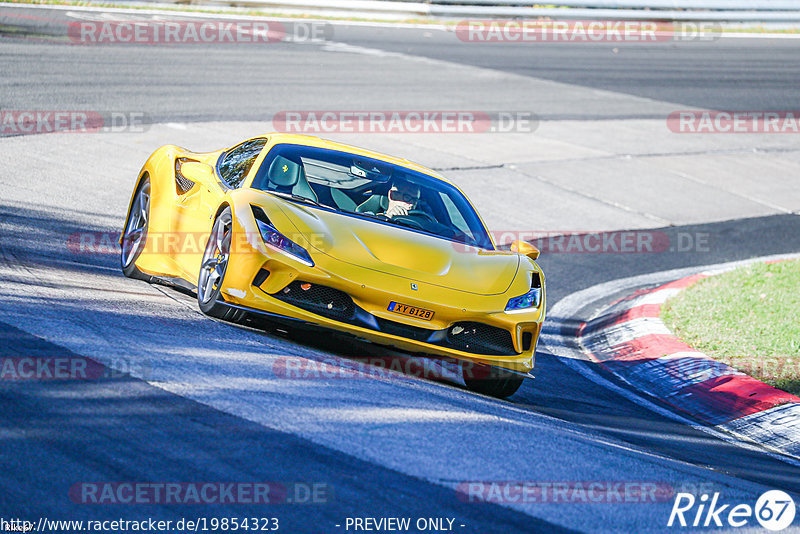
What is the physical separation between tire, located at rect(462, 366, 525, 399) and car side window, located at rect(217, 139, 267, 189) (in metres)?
2.12

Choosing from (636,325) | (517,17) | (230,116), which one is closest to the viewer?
(636,325)

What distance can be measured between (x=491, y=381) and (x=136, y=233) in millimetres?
3152

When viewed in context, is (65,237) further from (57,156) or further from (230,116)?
(230,116)

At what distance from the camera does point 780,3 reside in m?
35.5

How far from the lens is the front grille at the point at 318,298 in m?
6.26

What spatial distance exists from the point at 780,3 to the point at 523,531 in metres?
35.0

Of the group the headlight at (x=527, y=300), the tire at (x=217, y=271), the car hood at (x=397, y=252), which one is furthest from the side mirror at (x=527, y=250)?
the tire at (x=217, y=271)

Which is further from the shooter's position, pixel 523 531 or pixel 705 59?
pixel 705 59

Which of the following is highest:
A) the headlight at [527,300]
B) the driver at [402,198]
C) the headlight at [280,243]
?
the driver at [402,198]

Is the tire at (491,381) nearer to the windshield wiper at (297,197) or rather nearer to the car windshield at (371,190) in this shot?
the car windshield at (371,190)

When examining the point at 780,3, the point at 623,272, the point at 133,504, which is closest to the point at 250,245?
the point at 133,504

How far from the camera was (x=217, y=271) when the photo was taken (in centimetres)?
659

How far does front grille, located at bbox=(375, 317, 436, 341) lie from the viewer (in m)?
6.27

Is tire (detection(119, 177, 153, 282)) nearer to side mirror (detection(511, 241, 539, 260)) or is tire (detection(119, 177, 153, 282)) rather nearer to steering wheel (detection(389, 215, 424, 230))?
steering wheel (detection(389, 215, 424, 230))
